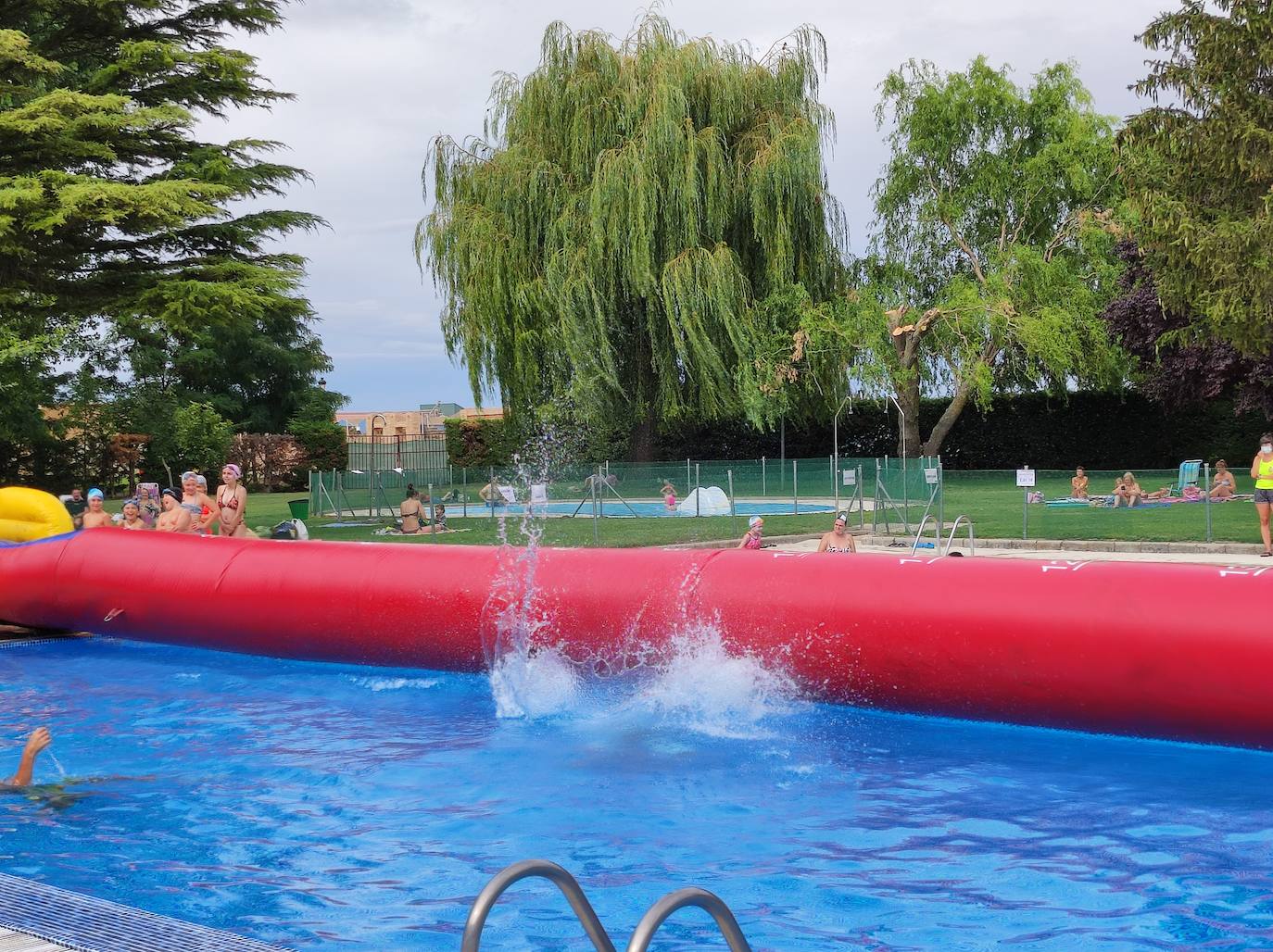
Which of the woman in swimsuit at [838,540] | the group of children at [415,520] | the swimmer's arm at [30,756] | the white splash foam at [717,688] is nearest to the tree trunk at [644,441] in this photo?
the group of children at [415,520]

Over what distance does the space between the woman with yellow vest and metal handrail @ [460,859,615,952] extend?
14137 mm

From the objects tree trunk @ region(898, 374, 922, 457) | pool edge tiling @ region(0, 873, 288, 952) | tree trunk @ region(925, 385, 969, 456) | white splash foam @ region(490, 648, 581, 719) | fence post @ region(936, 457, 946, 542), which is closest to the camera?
pool edge tiling @ region(0, 873, 288, 952)

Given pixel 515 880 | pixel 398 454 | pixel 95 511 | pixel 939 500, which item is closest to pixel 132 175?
pixel 398 454

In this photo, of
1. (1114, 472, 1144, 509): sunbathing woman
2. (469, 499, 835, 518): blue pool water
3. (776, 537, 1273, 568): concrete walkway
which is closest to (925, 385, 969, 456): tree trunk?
(469, 499, 835, 518): blue pool water

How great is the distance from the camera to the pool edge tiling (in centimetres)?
→ 363

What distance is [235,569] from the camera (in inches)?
415

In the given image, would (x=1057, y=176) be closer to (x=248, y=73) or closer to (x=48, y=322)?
(x=248, y=73)

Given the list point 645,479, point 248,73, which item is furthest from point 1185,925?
point 248,73

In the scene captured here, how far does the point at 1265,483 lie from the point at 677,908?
47.1ft

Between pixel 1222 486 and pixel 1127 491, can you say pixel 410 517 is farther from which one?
pixel 1222 486

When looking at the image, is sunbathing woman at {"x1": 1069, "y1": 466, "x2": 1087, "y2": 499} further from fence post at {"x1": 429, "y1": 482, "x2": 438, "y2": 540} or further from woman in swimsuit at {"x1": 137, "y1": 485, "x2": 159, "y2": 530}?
woman in swimsuit at {"x1": 137, "y1": 485, "x2": 159, "y2": 530}

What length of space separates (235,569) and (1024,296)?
81.2 ft

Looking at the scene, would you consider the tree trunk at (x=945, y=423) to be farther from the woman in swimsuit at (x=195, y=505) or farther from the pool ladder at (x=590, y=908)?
the pool ladder at (x=590, y=908)

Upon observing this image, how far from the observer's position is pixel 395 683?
9.87m
